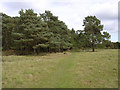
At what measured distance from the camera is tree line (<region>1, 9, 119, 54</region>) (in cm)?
1883

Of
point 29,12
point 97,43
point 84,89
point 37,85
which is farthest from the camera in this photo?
point 97,43

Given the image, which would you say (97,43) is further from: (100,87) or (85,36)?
(100,87)

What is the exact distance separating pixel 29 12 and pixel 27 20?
7.31 feet

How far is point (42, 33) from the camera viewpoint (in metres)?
19.0

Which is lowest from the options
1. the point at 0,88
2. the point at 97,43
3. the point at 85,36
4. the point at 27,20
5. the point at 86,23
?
the point at 0,88

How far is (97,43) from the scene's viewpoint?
2833 cm

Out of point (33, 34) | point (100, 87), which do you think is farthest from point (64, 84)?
point (33, 34)

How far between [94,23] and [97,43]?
227 inches

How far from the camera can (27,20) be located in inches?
741

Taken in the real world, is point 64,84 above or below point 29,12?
below

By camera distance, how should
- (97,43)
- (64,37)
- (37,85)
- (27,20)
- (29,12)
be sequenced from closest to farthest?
(37,85), (27,20), (29,12), (64,37), (97,43)

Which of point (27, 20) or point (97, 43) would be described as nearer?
point (27, 20)

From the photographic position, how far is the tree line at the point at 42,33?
18.8m

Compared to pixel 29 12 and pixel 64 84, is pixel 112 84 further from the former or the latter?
pixel 29 12
